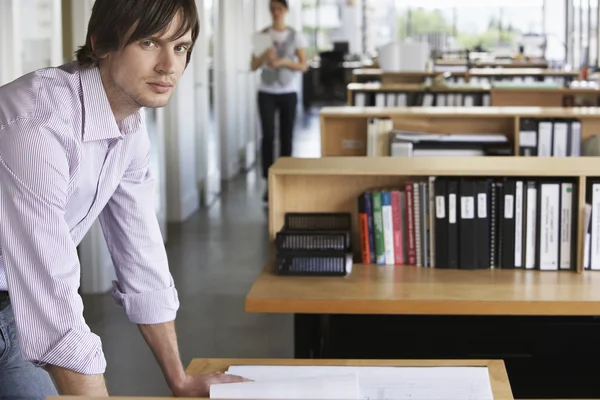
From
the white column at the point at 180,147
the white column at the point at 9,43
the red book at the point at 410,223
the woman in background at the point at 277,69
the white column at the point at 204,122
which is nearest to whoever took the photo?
the red book at the point at 410,223

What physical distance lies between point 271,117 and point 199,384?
21.4 feet

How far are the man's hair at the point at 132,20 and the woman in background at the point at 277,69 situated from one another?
6.36m

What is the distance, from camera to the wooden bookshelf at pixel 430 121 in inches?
226

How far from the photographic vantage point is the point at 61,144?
164 centimetres

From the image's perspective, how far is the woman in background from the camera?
8141 millimetres

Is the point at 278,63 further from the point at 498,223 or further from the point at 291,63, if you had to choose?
the point at 498,223

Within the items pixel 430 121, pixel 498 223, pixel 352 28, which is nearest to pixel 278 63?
pixel 430 121

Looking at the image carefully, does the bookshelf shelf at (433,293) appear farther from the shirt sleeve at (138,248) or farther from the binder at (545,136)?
the binder at (545,136)

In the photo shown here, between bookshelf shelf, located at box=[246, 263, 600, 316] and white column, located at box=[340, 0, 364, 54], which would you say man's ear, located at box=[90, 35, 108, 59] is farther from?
white column, located at box=[340, 0, 364, 54]

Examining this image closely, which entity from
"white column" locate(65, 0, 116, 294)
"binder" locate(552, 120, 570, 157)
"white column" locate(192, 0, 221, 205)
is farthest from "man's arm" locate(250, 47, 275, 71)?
"binder" locate(552, 120, 570, 157)

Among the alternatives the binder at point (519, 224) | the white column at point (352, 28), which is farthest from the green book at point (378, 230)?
the white column at point (352, 28)

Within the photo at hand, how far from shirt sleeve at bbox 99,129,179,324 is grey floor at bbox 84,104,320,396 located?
2.03 m

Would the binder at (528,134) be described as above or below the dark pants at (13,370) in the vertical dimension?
above

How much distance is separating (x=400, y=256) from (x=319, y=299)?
1.98 feet
